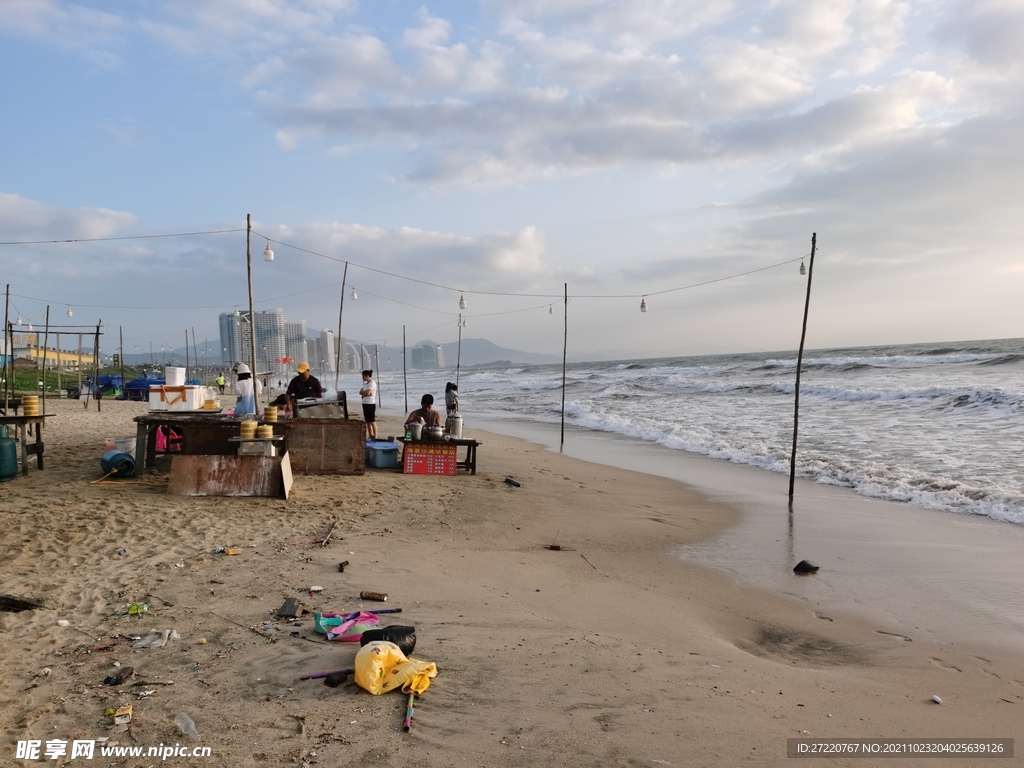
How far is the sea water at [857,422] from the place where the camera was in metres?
11.0

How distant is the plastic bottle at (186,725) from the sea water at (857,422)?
9986mm

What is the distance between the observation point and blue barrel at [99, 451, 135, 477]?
30.0 ft

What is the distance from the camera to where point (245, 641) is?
14.0ft

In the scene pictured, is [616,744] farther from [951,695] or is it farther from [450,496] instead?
[450,496]

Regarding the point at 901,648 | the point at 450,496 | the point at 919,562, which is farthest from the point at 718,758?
the point at 450,496

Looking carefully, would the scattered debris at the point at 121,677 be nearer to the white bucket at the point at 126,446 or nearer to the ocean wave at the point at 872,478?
the white bucket at the point at 126,446

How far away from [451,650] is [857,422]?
18.6m

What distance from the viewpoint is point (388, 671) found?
3.63m


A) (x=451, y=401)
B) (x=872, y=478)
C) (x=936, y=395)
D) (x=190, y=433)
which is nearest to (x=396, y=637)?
(x=190, y=433)

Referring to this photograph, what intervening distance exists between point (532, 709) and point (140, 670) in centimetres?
227

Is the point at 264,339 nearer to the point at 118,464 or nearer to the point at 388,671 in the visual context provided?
the point at 118,464

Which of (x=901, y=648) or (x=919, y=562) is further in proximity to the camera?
(x=919, y=562)

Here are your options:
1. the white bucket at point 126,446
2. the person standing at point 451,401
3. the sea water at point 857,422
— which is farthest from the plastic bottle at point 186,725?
the sea water at point 857,422

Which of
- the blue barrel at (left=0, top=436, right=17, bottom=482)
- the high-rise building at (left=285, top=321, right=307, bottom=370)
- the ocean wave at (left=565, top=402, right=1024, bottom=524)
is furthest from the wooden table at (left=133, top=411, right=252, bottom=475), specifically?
the high-rise building at (left=285, top=321, right=307, bottom=370)
